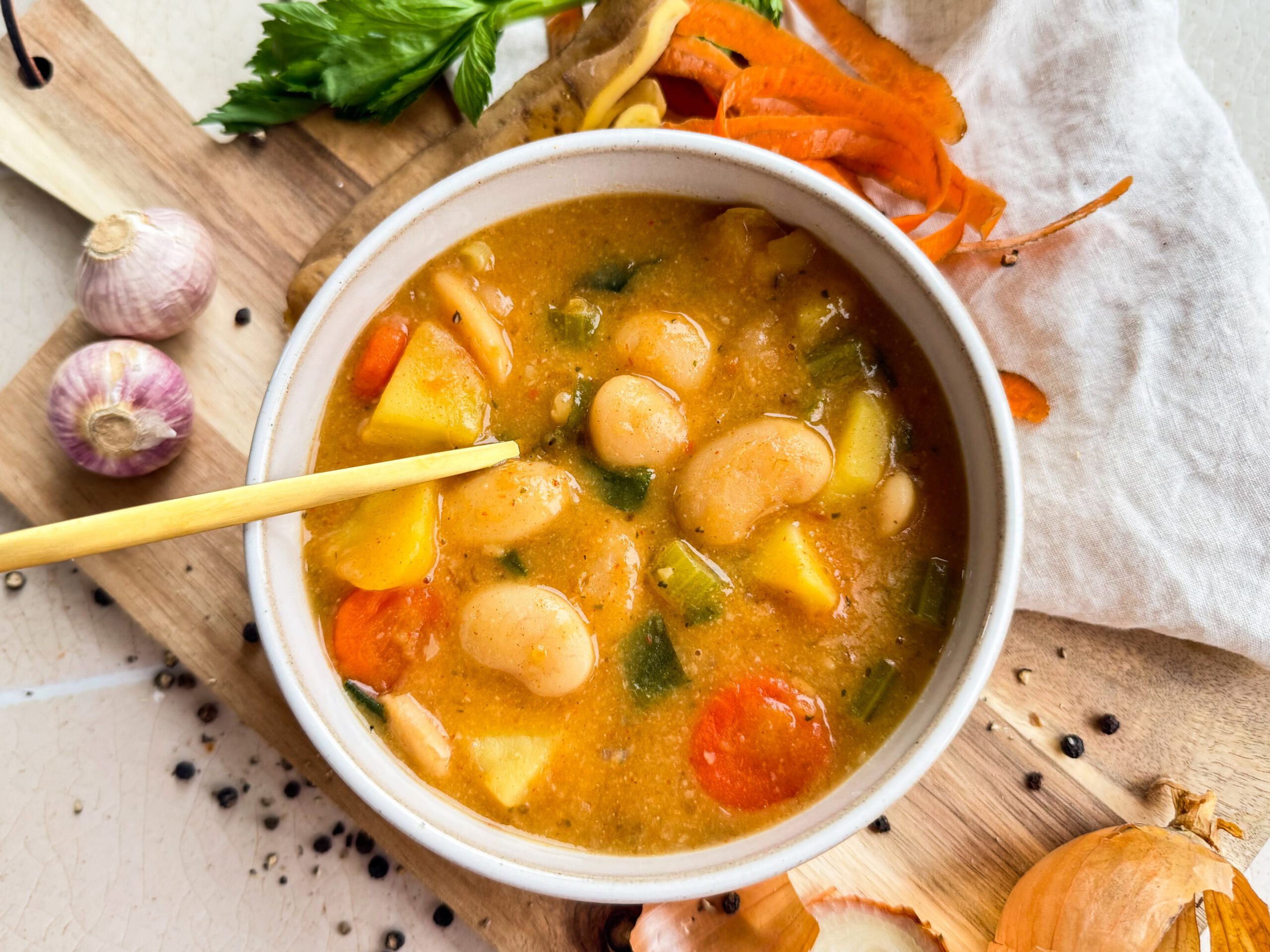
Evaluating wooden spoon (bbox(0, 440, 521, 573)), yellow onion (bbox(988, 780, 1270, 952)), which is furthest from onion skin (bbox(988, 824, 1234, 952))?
wooden spoon (bbox(0, 440, 521, 573))

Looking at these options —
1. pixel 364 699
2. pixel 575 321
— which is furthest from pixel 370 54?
pixel 364 699

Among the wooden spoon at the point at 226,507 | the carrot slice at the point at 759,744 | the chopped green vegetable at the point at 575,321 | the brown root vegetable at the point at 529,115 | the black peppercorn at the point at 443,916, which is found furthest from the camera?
the black peppercorn at the point at 443,916

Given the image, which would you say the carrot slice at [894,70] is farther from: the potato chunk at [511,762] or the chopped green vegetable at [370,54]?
the potato chunk at [511,762]

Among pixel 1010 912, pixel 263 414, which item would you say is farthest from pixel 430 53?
pixel 1010 912

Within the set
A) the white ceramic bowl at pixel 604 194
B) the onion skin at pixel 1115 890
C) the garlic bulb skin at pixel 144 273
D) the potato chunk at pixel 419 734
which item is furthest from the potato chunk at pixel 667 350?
the onion skin at pixel 1115 890

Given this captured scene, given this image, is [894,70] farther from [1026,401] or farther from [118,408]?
[118,408]

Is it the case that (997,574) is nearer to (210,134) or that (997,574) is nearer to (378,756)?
(378,756)

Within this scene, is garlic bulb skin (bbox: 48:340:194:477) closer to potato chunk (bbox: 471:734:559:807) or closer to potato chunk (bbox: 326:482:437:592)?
potato chunk (bbox: 326:482:437:592)
